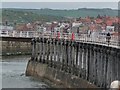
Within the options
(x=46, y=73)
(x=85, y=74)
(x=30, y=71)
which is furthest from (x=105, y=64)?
(x=30, y=71)

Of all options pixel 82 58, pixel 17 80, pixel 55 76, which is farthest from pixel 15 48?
pixel 82 58

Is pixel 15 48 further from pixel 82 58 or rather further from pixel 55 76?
pixel 82 58

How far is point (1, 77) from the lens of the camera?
2729 inches

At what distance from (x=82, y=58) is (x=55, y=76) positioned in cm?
593

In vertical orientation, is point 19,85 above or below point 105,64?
below

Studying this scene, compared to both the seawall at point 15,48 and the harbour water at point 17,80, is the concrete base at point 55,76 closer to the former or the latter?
the harbour water at point 17,80

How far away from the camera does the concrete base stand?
173 feet

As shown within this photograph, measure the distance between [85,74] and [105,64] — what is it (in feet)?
20.6

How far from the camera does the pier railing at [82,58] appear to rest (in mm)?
46103

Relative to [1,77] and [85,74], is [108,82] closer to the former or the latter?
[85,74]

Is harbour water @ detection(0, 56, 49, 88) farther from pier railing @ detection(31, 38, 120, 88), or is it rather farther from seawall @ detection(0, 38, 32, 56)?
seawall @ detection(0, 38, 32, 56)

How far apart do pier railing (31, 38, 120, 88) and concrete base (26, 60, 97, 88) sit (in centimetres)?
51

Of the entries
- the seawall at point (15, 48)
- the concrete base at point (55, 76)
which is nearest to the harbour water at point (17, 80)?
the concrete base at point (55, 76)

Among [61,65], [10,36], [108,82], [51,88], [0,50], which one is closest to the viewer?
[108,82]
